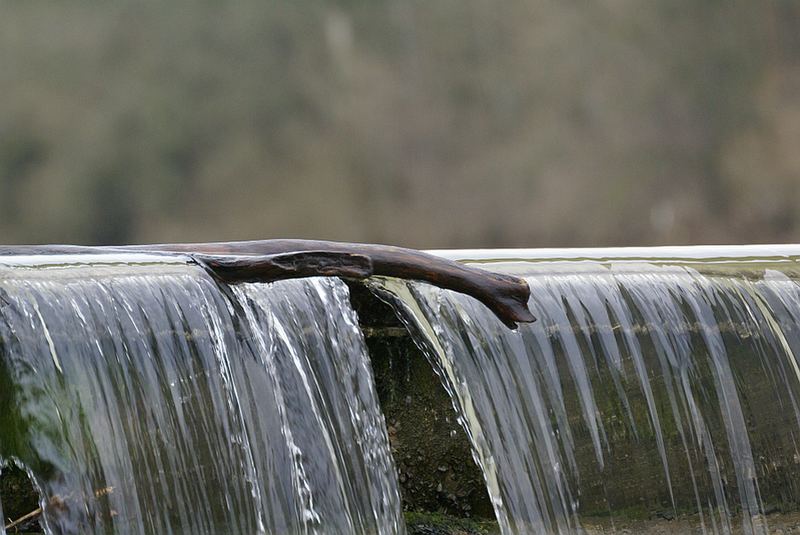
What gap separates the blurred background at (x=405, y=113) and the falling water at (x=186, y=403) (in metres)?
10.8

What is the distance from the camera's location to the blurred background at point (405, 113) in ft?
43.3

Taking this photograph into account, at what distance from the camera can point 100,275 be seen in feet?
7.17

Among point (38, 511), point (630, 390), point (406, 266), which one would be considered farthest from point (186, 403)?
point (630, 390)

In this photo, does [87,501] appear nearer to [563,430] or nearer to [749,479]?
[563,430]

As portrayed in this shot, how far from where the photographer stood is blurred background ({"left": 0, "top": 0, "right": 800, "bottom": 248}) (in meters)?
13.2

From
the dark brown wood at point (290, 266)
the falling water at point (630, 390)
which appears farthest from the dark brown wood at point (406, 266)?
the falling water at point (630, 390)

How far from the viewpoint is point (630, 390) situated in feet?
8.81

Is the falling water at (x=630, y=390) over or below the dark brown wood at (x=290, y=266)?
below

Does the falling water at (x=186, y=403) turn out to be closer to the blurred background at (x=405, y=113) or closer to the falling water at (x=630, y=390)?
the falling water at (x=630, y=390)

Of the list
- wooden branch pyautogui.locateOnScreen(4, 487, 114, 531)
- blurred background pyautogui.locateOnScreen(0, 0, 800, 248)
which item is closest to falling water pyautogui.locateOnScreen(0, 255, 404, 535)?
wooden branch pyautogui.locateOnScreen(4, 487, 114, 531)

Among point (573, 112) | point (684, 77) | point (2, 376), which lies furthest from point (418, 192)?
point (2, 376)

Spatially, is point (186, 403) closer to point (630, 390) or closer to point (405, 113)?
point (630, 390)

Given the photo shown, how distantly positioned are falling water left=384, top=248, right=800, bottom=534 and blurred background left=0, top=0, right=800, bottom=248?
10022 mm

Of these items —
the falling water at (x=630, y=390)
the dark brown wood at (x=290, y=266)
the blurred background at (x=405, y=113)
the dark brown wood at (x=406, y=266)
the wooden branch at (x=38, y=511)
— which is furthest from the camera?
the blurred background at (x=405, y=113)
